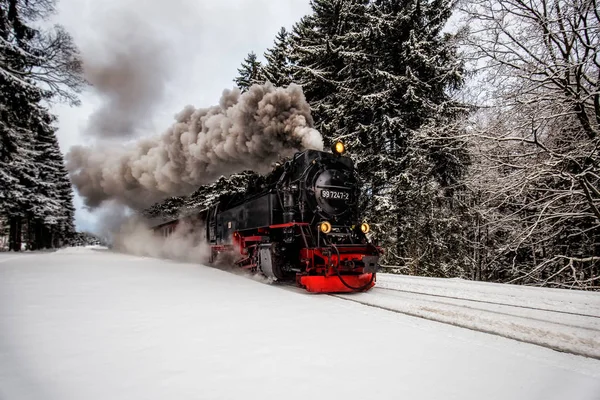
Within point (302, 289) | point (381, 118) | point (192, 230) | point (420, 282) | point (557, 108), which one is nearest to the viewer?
point (557, 108)

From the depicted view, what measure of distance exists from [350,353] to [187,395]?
166 centimetres

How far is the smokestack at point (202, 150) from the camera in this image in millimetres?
10578

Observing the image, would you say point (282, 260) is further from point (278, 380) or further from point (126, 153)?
point (126, 153)

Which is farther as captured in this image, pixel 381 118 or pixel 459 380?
pixel 381 118

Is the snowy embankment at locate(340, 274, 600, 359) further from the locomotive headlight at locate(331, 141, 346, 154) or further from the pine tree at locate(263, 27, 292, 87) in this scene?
the pine tree at locate(263, 27, 292, 87)

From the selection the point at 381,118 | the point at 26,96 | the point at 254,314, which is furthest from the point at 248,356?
the point at 381,118

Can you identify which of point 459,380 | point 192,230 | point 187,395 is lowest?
point 459,380

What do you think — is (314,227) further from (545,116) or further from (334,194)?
(545,116)

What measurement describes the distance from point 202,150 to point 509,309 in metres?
10.6

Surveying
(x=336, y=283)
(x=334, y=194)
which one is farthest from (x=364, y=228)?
(x=336, y=283)

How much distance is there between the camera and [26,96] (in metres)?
10.5

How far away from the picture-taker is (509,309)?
5715 mm

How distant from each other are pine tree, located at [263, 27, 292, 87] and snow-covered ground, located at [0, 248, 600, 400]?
50.1ft

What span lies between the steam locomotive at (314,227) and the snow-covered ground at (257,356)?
69.4 inches
